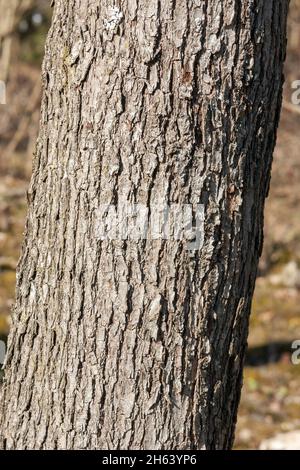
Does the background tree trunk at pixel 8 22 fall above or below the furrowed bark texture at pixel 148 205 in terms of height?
above

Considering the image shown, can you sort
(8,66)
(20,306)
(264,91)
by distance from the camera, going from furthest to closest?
(8,66) < (20,306) < (264,91)

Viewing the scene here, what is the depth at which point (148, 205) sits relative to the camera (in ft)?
7.34

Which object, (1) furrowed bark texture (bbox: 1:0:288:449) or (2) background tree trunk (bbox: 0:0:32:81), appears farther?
(2) background tree trunk (bbox: 0:0:32:81)

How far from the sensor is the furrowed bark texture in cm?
220

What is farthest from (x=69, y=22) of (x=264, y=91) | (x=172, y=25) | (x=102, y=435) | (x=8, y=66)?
(x=8, y=66)

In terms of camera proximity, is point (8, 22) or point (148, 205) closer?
point (148, 205)

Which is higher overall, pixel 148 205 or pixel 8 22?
pixel 8 22

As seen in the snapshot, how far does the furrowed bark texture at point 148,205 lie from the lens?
2.20m

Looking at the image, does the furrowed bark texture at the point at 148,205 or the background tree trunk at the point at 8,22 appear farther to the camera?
the background tree trunk at the point at 8,22

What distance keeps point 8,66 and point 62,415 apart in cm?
769

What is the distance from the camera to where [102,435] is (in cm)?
234

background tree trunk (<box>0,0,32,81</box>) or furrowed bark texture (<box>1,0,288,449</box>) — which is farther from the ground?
background tree trunk (<box>0,0,32,81</box>)

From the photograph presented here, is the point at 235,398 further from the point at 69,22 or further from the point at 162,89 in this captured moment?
the point at 69,22
